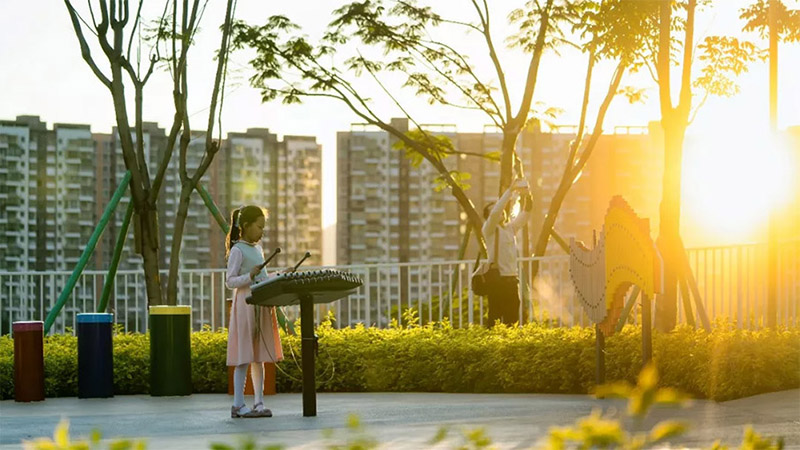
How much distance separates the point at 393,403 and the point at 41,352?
130 inches

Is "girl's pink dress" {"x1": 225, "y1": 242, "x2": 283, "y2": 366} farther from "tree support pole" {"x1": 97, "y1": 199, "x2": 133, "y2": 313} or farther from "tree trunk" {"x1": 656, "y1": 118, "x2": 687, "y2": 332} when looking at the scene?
"tree support pole" {"x1": 97, "y1": 199, "x2": 133, "y2": 313}

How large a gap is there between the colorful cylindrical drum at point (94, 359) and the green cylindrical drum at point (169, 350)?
418 mm

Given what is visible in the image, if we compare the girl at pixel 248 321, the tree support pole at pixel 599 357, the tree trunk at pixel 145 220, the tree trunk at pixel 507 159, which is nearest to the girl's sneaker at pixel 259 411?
the girl at pixel 248 321

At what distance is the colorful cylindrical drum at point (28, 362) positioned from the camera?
11.4 metres

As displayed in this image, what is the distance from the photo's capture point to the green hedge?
359 inches

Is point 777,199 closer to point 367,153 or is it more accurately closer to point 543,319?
point 543,319

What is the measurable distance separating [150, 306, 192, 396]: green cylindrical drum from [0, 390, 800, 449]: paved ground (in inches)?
19.3

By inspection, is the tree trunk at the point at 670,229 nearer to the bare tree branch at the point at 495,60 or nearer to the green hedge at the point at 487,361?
the green hedge at the point at 487,361

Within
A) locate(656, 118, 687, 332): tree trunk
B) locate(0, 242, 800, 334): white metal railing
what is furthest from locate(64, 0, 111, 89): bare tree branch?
locate(656, 118, 687, 332): tree trunk

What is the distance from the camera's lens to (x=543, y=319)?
15.2 meters

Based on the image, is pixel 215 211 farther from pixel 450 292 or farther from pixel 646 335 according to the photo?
pixel 646 335

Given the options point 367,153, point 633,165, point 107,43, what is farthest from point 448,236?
point 107,43

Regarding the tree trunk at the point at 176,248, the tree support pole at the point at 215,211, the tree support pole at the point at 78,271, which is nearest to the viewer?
the tree support pole at the point at 78,271

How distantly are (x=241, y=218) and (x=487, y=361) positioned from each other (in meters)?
2.86
